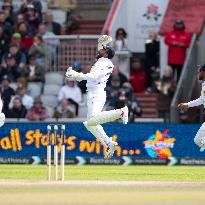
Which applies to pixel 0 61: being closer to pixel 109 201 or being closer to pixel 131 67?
pixel 131 67

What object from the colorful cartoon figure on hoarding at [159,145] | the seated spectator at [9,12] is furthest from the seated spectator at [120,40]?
the colorful cartoon figure on hoarding at [159,145]

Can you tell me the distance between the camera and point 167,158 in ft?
90.5

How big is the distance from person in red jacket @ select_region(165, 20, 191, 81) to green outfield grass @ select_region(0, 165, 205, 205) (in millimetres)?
4998

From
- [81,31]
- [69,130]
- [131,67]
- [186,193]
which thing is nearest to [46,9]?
[81,31]

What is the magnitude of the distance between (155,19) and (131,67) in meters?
1.52

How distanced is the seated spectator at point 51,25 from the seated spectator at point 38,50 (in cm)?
95

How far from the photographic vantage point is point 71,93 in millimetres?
30547

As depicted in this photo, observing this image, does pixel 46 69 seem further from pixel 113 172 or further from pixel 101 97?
pixel 101 97

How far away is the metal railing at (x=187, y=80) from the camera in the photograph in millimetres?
30016

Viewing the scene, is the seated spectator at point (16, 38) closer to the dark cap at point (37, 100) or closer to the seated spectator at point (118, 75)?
the dark cap at point (37, 100)

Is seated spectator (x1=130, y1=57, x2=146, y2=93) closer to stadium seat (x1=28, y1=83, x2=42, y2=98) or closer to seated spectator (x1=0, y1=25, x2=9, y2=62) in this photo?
stadium seat (x1=28, y1=83, x2=42, y2=98)

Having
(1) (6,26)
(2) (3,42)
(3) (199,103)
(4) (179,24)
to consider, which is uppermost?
(4) (179,24)

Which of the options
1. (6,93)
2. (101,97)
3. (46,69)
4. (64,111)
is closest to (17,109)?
(6,93)

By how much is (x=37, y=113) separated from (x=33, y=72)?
209cm
